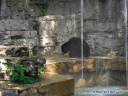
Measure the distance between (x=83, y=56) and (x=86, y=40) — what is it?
4.54 feet

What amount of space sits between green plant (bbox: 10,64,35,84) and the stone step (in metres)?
0.15

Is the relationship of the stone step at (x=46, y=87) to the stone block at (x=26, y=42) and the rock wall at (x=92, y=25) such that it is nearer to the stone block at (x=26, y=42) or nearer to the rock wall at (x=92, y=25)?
the stone block at (x=26, y=42)

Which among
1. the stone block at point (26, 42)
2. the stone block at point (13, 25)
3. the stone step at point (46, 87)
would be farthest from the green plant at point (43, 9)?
the stone step at point (46, 87)

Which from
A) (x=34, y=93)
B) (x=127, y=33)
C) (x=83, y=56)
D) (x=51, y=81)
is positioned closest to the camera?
(x=34, y=93)

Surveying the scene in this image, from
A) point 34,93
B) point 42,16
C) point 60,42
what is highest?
point 42,16

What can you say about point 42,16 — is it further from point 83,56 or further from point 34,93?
point 34,93

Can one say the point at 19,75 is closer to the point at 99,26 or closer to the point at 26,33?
the point at 26,33

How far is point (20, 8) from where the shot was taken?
13250 mm

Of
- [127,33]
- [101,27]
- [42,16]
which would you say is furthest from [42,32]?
[127,33]

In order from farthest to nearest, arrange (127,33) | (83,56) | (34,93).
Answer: (127,33) → (83,56) → (34,93)

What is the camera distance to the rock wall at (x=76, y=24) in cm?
1334

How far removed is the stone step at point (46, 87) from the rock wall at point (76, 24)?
5779mm

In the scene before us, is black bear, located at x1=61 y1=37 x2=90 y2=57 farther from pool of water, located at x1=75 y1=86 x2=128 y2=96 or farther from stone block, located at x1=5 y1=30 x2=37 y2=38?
pool of water, located at x1=75 y1=86 x2=128 y2=96

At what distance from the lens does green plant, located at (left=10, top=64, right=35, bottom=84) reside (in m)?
7.08
